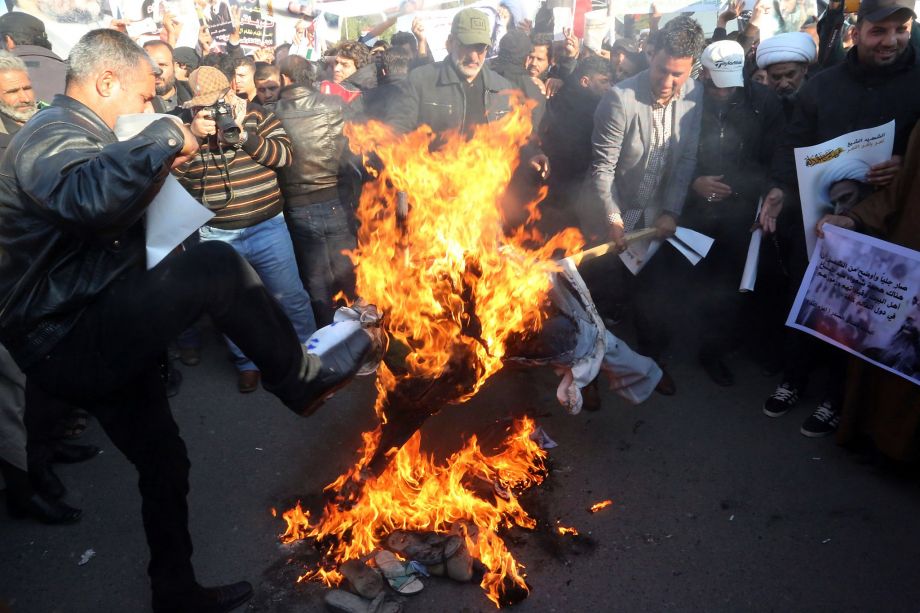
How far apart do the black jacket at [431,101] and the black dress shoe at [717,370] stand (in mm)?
3013

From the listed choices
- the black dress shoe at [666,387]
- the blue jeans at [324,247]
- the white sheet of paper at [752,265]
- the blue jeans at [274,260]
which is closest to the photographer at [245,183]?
the blue jeans at [274,260]

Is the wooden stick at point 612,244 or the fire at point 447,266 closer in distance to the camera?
the fire at point 447,266

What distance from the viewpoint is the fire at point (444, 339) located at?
3596 millimetres

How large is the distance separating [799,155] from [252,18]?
825 cm

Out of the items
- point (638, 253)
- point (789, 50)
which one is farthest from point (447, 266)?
point (789, 50)

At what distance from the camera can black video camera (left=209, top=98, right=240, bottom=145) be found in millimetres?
4375

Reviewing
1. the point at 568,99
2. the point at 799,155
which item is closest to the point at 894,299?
the point at 799,155

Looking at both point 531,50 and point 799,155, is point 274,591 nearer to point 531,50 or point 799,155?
point 799,155

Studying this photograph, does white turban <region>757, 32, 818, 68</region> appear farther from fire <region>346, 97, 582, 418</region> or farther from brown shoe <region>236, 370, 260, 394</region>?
brown shoe <region>236, 370, 260, 394</region>

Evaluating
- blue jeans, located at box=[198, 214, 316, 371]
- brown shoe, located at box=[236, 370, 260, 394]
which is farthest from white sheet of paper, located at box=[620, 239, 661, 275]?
brown shoe, located at box=[236, 370, 260, 394]

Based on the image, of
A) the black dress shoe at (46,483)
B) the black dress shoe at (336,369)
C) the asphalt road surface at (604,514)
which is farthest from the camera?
the black dress shoe at (46,483)

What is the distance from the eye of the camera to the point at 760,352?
19.1 ft

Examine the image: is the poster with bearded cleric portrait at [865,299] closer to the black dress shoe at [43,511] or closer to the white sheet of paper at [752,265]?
the white sheet of paper at [752,265]

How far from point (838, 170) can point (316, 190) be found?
4013 mm
